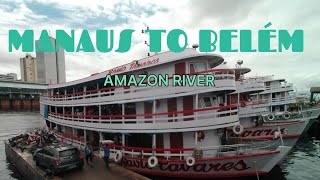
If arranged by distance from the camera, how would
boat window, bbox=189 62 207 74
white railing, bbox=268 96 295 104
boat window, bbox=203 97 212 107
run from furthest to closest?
white railing, bbox=268 96 295 104 < boat window, bbox=203 97 212 107 < boat window, bbox=189 62 207 74

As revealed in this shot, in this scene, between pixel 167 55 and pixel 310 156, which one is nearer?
pixel 167 55

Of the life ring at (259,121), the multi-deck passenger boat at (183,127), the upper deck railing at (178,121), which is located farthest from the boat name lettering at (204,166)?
the life ring at (259,121)

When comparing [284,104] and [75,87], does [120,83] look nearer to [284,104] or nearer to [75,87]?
[75,87]

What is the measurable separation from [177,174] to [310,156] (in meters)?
14.7

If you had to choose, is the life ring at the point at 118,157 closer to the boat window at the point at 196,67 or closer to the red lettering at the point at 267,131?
the boat window at the point at 196,67

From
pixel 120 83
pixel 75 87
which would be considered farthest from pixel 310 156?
pixel 75 87

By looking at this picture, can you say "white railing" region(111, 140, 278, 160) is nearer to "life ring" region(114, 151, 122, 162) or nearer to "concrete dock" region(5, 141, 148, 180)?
"life ring" region(114, 151, 122, 162)

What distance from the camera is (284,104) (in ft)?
93.7

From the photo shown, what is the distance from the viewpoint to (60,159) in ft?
41.3

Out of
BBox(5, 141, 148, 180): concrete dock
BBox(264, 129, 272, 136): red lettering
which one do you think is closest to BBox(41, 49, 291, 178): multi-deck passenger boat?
BBox(5, 141, 148, 180): concrete dock

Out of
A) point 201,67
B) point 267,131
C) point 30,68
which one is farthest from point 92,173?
point 30,68

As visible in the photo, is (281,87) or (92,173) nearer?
(92,173)

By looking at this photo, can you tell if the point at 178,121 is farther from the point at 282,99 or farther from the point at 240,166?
the point at 282,99

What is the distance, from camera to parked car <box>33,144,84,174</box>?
12508 mm
